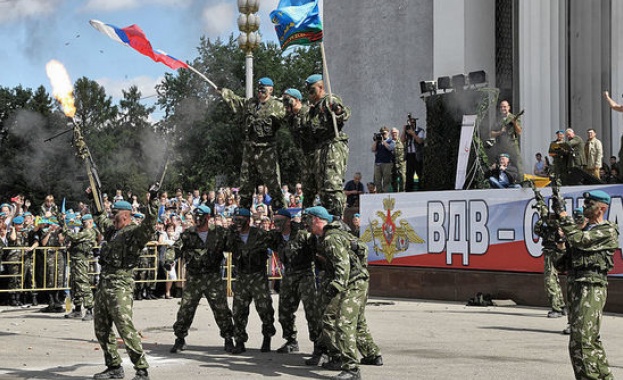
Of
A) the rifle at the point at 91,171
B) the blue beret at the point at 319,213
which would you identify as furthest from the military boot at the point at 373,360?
the rifle at the point at 91,171

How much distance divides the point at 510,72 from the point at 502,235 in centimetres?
1056

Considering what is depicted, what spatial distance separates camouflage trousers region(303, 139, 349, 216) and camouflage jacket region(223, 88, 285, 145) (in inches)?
39.5

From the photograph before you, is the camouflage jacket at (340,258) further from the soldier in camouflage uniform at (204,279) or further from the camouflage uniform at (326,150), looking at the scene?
the soldier in camouflage uniform at (204,279)

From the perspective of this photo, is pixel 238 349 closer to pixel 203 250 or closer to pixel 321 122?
pixel 203 250

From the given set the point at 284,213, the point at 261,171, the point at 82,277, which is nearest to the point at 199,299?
the point at 284,213

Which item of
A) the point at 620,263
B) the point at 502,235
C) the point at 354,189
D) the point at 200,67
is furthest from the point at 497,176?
the point at 200,67

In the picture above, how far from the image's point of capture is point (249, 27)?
56.4 ft

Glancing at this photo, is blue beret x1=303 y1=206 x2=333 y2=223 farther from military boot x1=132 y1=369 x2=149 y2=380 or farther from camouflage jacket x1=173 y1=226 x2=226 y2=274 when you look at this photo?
camouflage jacket x1=173 y1=226 x2=226 y2=274

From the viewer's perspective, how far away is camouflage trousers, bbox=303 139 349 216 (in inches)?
425

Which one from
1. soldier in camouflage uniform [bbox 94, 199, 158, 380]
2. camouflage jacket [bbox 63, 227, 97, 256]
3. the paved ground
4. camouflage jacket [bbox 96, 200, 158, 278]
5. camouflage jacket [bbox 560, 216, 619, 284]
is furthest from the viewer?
camouflage jacket [bbox 63, 227, 97, 256]

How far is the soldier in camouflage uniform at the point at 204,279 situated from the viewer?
12.1 m

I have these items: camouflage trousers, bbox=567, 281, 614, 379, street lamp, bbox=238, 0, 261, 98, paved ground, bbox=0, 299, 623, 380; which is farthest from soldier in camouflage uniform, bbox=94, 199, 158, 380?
street lamp, bbox=238, 0, 261, 98

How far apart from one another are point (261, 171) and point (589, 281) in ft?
16.4

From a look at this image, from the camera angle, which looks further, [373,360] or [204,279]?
[204,279]
